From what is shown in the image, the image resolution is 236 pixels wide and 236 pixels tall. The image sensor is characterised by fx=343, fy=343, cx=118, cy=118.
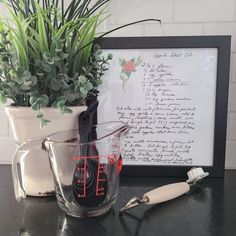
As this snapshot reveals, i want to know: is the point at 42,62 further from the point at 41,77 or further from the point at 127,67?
the point at 127,67

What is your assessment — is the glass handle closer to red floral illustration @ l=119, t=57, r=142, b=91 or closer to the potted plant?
the potted plant

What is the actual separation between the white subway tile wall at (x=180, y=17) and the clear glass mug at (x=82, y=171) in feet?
1.19

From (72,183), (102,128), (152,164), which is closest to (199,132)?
(152,164)

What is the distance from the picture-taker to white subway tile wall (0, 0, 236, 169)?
0.91 metres

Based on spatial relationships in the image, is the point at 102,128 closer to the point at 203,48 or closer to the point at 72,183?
the point at 72,183

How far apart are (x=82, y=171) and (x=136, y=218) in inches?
5.3

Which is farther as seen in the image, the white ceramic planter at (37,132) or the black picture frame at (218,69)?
the black picture frame at (218,69)

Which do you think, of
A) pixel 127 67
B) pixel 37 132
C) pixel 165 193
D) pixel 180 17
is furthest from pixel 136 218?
pixel 180 17

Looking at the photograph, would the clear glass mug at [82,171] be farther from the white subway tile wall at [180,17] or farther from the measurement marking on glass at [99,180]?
the white subway tile wall at [180,17]

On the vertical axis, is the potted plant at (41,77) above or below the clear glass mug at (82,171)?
above

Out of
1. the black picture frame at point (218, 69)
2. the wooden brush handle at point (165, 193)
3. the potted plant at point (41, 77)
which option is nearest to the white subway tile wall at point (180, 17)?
the black picture frame at point (218, 69)

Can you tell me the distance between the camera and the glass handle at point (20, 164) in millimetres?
641

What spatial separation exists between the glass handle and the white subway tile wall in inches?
16.7

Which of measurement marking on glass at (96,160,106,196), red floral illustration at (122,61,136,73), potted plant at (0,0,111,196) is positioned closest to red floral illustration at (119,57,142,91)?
red floral illustration at (122,61,136,73)
